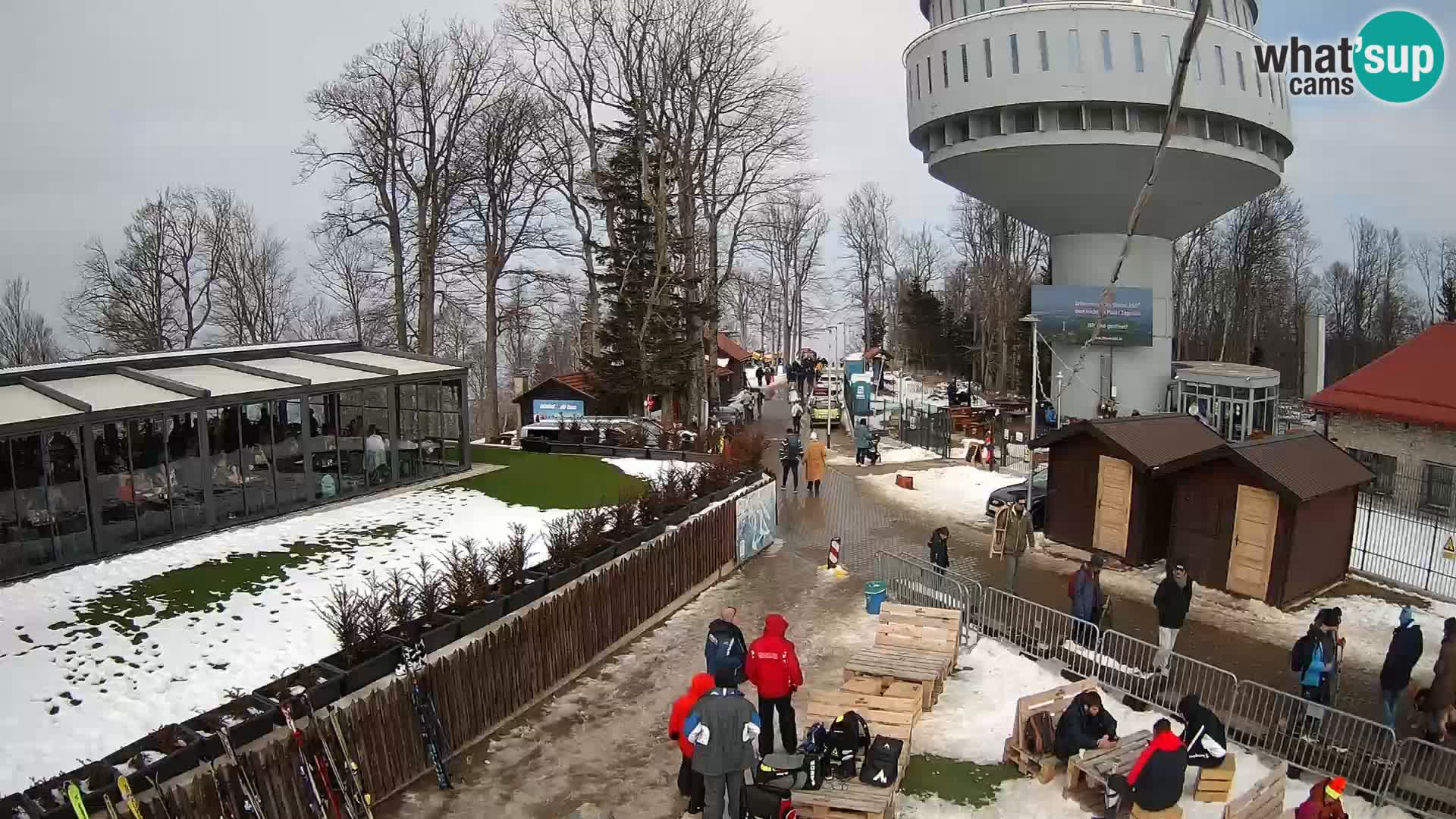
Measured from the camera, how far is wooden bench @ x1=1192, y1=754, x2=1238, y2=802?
827 centimetres

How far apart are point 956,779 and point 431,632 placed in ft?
20.8

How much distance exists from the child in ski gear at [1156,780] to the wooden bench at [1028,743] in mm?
1136

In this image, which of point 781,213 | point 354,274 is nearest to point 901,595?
point 354,274

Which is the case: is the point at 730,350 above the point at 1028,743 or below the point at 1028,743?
above

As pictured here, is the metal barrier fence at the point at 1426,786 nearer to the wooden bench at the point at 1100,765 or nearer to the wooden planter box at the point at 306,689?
the wooden bench at the point at 1100,765

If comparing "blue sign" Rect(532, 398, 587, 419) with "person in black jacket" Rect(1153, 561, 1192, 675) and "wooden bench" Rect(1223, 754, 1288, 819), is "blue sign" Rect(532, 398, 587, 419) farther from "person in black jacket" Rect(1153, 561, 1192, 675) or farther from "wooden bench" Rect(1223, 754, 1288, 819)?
"wooden bench" Rect(1223, 754, 1288, 819)

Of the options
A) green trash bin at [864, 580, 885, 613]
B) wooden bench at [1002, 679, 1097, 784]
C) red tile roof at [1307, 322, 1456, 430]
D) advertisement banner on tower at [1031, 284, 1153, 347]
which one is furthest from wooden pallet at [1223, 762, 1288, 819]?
advertisement banner on tower at [1031, 284, 1153, 347]

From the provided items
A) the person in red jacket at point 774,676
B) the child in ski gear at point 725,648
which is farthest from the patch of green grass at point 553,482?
the person in red jacket at point 774,676

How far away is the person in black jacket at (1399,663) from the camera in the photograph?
9844mm

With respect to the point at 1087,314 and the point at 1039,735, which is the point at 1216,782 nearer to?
the point at 1039,735

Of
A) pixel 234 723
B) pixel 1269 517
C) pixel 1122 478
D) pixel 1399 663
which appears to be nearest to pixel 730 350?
pixel 1122 478

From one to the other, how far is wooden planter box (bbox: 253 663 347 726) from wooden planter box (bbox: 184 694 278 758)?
96 mm

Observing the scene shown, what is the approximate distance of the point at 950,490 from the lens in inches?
952

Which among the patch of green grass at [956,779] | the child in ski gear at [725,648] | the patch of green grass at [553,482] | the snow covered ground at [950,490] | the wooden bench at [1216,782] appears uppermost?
the child in ski gear at [725,648]
